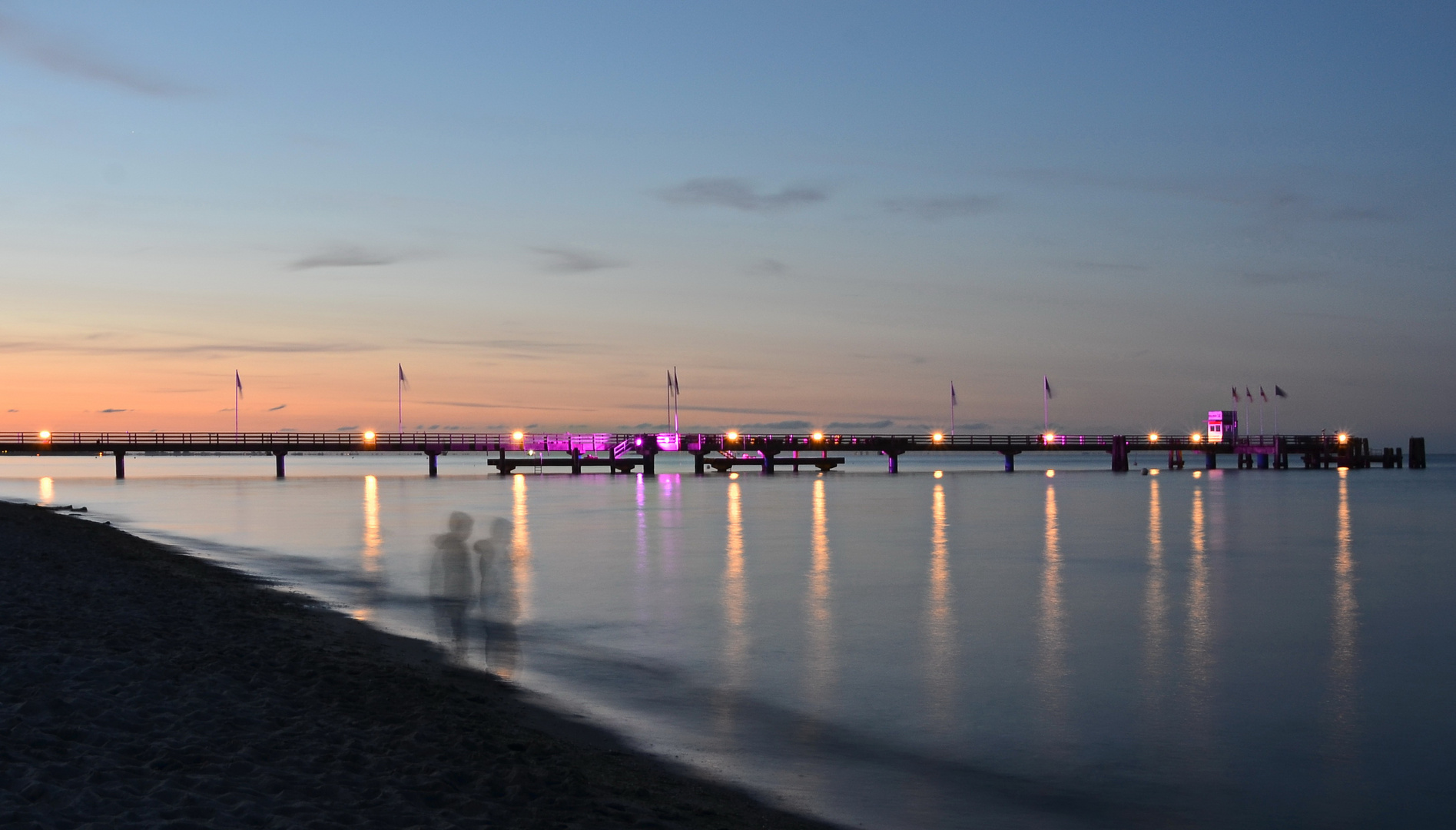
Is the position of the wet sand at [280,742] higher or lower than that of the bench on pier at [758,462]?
higher

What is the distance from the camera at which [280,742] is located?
945cm

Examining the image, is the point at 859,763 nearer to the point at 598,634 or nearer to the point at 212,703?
the point at 212,703

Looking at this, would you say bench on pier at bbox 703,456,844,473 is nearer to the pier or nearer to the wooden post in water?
the pier

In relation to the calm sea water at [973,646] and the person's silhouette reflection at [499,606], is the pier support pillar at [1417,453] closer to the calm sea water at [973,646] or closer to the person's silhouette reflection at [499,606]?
the calm sea water at [973,646]

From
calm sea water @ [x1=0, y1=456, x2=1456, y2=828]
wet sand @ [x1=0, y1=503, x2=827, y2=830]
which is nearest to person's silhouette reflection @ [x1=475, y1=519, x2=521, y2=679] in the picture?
calm sea water @ [x1=0, y1=456, x2=1456, y2=828]

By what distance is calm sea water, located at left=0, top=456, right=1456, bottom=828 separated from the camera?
10750 mm

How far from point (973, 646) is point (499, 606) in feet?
31.3

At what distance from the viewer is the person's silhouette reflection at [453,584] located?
56.5 ft

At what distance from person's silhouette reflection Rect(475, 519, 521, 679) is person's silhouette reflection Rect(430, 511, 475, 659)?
0.35m

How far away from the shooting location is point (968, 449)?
101 meters

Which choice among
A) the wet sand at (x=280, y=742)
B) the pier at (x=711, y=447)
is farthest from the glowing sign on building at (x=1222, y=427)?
the wet sand at (x=280, y=742)

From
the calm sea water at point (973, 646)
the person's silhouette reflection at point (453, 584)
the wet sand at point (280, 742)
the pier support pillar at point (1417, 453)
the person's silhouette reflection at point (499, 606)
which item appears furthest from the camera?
the pier support pillar at point (1417, 453)

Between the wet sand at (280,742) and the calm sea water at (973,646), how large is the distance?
121 centimetres

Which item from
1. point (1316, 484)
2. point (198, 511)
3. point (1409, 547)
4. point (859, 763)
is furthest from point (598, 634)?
point (1316, 484)
